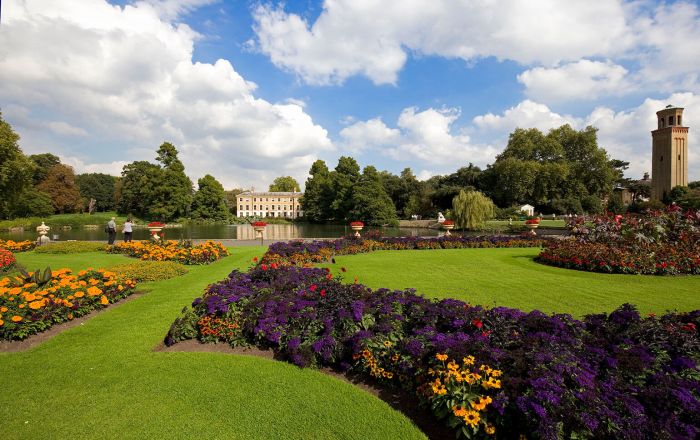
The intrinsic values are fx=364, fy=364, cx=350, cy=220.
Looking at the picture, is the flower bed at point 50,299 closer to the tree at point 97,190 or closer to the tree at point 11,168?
the tree at point 11,168

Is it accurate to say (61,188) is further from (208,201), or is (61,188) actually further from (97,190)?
(208,201)

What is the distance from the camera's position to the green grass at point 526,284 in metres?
6.54

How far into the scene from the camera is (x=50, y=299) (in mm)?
5898

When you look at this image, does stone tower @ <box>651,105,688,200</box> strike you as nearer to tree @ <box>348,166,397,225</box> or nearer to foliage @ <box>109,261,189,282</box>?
tree @ <box>348,166,397,225</box>

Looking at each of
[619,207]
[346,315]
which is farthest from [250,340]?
[619,207]

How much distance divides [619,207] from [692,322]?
2398 inches

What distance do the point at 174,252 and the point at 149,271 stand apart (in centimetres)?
326

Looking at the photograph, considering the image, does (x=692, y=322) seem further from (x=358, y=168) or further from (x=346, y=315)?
(x=358, y=168)

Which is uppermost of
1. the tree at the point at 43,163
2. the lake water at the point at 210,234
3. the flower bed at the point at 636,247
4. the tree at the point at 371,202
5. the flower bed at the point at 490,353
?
the tree at the point at 43,163

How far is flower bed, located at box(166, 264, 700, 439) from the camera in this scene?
2.56 meters

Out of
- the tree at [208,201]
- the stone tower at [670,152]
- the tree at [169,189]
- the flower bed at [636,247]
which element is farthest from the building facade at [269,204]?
the flower bed at [636,247]

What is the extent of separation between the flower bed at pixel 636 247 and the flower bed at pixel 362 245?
4011 mm

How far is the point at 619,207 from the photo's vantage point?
175 ft

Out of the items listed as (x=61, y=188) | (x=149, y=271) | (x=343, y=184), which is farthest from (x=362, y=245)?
(x=61, y=188)
